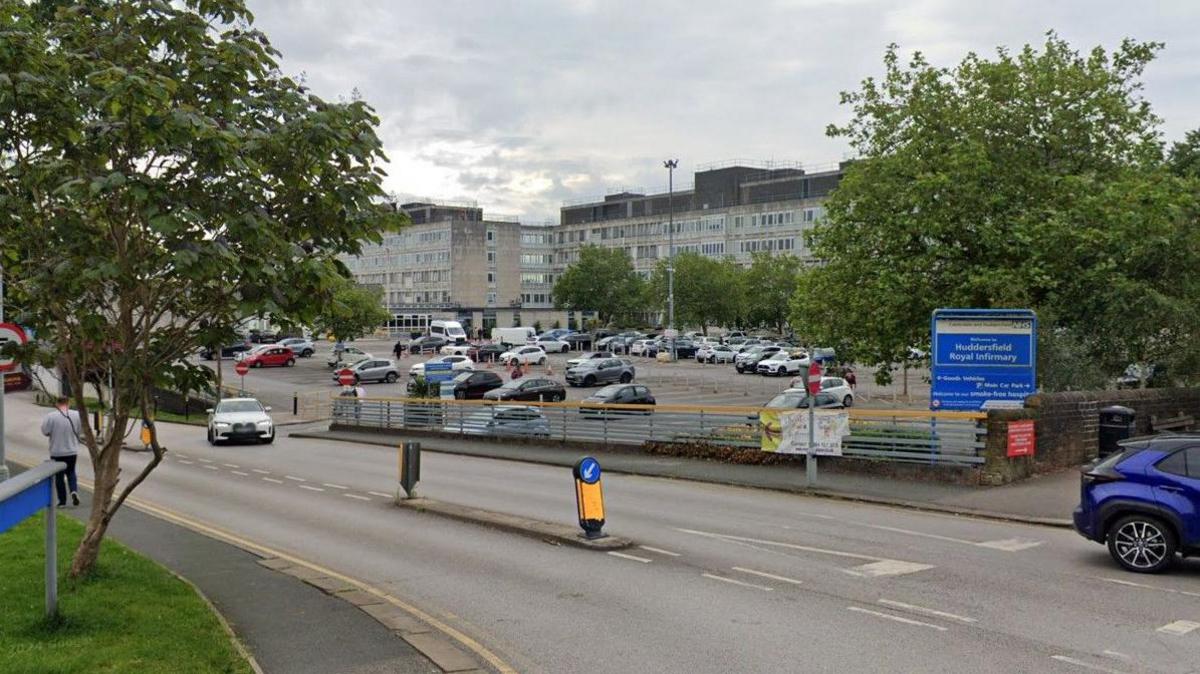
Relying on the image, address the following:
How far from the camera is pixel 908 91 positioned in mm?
28328

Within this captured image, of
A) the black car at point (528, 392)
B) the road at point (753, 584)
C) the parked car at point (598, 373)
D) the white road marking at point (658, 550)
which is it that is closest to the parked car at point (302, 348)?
the parked car at point (598, 373)

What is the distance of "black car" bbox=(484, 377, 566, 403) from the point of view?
42.6 meters

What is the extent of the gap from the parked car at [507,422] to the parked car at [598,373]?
2105 cm

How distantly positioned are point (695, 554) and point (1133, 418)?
12425 mm

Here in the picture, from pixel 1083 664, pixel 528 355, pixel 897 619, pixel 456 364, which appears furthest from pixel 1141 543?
pixel 528 355

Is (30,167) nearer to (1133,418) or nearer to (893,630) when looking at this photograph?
(893,630)

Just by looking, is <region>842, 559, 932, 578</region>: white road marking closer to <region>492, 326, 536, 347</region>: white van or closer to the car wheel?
the car wheel

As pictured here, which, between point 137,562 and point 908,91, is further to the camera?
point 908,91

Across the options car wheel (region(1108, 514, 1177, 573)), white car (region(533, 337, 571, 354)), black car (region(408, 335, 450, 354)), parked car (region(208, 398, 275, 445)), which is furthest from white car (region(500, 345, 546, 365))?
car wheel (region(1108, 514, 1177, 573))

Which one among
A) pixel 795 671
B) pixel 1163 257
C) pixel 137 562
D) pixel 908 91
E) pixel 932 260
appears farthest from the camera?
pixel 908 91

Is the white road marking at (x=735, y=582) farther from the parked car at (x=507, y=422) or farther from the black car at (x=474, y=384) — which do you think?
the black car at (x=474, y=384)

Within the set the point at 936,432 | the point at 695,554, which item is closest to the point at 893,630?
the point at 695,554

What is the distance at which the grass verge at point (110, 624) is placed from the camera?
7.16 m

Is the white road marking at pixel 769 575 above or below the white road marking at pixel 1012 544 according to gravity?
above
